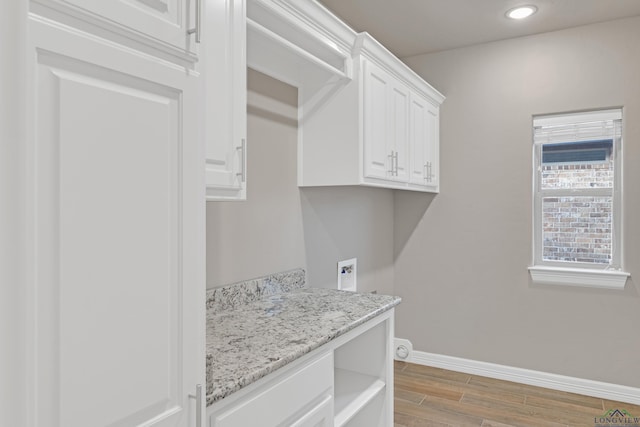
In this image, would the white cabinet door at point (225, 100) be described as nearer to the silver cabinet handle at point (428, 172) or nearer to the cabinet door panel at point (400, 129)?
the cabinet door panel at point (400, 129)

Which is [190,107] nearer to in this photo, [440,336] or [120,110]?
[120,110]

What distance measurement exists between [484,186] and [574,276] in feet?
2.98

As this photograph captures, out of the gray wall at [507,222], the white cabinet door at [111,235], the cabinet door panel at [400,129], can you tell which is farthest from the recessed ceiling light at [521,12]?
the white cabinet door at [111,235]

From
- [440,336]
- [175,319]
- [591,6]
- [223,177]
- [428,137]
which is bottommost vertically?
[440,336]

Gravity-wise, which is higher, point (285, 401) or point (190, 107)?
point (190, 107)

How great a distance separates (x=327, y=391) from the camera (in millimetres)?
1663

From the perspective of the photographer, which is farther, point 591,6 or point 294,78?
point 591,6

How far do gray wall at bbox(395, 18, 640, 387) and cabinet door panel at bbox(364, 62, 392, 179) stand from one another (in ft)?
3.67

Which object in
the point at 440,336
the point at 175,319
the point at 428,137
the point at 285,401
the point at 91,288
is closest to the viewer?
the point at 91,288

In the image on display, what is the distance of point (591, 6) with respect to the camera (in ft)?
9.19

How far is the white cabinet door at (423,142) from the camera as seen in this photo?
3.08 meters

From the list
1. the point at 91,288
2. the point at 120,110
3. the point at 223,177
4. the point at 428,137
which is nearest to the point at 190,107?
the point at 120,110

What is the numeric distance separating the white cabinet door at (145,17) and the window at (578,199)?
122 inches

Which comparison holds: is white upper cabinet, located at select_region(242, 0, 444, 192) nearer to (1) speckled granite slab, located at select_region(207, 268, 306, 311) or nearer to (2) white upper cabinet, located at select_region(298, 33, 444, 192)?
(2) white upper cabinet, located at select_region(298, 33, 444, 192)
